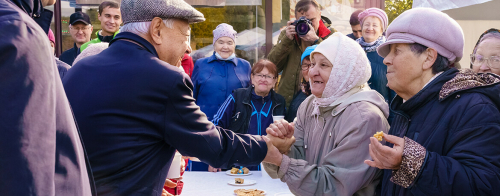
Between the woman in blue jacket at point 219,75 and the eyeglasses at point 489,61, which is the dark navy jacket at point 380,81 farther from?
the woman in blue jacket at point 219,75

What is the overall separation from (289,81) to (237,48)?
237 centimetres

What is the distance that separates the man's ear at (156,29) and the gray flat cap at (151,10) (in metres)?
0.02

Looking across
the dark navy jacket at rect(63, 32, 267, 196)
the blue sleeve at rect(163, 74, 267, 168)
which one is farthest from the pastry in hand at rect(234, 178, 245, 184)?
the dark navy jacket at rect(63, 32, 267, 196)

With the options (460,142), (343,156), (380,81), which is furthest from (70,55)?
(460,142)

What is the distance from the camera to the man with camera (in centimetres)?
472

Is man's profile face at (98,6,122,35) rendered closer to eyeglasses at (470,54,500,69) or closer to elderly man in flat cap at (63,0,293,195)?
elderly man in flat cap at (63,0,293,195)

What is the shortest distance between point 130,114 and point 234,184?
1.49 m

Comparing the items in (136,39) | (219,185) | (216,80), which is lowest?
(219,185)

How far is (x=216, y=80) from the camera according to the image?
499 centimetres

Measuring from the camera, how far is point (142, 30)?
1.92 metres

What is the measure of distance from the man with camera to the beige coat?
7.50 feet

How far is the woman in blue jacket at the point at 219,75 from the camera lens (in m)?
4.95

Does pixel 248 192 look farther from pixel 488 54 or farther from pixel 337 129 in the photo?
pixel 488 54

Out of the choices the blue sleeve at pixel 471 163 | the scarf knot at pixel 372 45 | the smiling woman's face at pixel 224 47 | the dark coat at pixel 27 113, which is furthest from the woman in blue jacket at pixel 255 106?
the dark coat at pixel 27 113
